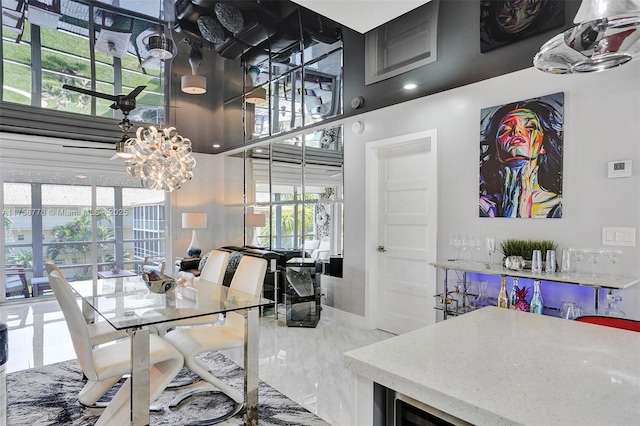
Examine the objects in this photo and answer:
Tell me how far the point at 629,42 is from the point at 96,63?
747 centimetres

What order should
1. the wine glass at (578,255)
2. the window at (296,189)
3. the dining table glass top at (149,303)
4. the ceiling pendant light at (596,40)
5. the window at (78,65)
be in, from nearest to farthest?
the ceiling pendant light at (596,40) → the dining table glass top at (149,303) → the wine glass at (578,255) → the window at (296,189) → the window at (78,65)

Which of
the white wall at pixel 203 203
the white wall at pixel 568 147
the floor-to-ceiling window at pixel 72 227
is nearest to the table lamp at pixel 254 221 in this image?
the white wall at pixel 203 203

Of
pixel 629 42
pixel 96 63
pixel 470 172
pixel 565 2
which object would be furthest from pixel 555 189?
pixel 96 63

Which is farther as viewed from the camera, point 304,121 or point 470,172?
point 304,121

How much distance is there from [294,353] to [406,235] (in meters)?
1.77

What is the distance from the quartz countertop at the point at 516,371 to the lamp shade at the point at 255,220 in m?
5.25

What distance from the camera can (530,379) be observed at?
100 cm

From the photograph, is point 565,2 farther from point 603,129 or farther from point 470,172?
point 470,172

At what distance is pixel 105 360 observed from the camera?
8.02 ft

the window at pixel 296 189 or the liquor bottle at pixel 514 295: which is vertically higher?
the window at pixel 296 189

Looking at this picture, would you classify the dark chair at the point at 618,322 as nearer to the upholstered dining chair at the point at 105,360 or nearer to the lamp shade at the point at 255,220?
the upholstered dining chair at the point at 105,360

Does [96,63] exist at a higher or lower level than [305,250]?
higher

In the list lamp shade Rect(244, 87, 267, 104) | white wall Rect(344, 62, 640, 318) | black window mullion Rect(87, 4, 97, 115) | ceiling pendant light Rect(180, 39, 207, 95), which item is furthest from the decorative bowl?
black window mullion Rect(87, 4, 97, 115)

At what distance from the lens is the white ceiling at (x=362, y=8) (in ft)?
8.20
